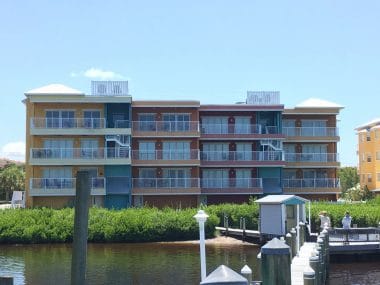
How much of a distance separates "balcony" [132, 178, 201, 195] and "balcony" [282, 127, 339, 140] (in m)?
11.9

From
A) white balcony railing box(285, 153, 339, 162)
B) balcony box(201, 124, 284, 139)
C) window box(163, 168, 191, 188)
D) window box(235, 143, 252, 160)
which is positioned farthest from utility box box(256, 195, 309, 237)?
white balcony railing box(285, 153, 339, 162)

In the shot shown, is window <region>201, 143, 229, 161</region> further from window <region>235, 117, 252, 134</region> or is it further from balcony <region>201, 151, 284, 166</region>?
window <region>235, 117, 252, 134</region>

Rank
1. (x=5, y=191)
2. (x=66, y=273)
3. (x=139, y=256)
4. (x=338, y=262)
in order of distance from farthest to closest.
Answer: (x=5, y=191)
(x=139, y=256)
(x=338, y=262)
(x=66, y=273)

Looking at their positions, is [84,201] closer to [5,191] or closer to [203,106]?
[203,106]

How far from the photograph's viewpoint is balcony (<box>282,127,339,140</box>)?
62.4 m

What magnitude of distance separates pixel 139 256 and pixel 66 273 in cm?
805

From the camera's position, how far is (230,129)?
59.9m

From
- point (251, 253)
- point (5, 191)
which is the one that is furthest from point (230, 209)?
point (5, 191)

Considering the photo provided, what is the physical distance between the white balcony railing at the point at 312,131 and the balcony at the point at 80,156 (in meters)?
17.3

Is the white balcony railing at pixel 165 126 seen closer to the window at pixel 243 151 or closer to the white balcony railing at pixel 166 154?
the white balcony railing at pixel 166 154

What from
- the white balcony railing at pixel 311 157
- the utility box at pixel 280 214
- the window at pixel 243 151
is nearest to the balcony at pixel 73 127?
the window at pixel 243 151

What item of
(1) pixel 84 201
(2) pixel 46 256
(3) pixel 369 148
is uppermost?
(3) pixel 369 148

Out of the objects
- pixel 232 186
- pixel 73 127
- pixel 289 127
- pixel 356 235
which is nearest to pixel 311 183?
pixel 289 127

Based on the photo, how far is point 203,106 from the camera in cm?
6012
